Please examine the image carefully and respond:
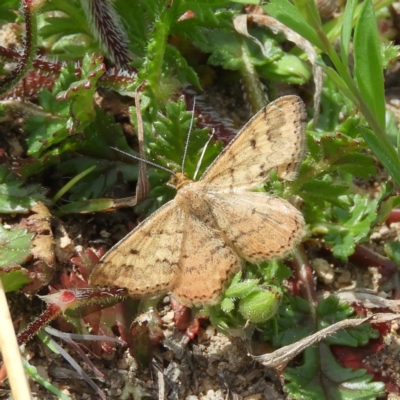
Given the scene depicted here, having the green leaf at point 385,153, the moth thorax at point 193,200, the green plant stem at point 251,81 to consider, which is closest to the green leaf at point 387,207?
the green leaf at point 385,153

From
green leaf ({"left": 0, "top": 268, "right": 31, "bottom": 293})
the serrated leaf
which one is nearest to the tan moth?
green leaf ({"left": 0, "top": 268, "right": 31, "bottom": 293})

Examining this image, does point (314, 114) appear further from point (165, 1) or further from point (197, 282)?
point (197, 282)

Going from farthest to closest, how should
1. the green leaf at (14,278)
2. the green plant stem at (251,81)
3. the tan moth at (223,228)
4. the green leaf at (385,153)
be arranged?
the green plant stem at (251,81) < the green leaf at (14,278) < the green leaf at (385,153) < the tan moth at (223,228)

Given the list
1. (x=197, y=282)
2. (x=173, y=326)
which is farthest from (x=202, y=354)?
(x=197, y=282)

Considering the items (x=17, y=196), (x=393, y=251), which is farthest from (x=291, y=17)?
(x=17, y=196)

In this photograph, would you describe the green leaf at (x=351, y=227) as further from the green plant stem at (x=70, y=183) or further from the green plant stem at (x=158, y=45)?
the green plant stem at (x=70, y=183)
